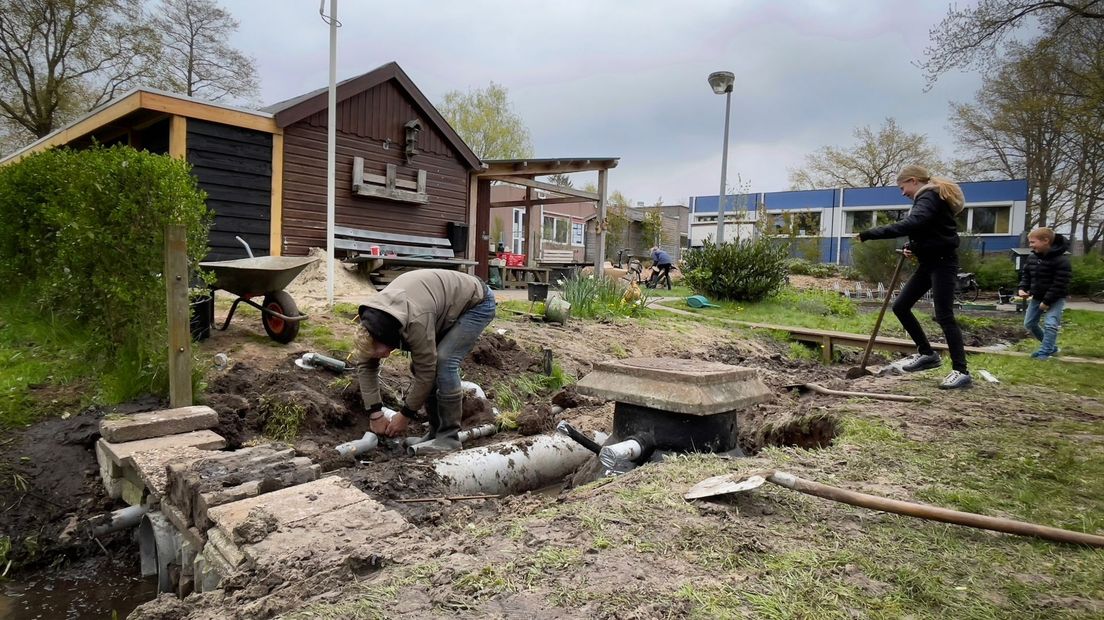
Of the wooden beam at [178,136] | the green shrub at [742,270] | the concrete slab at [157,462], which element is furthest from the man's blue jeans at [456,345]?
the green shrub at [742,270]

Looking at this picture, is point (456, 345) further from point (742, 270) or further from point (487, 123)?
point (487, 123)

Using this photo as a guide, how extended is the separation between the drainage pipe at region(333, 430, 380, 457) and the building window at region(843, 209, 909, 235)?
3282 cm

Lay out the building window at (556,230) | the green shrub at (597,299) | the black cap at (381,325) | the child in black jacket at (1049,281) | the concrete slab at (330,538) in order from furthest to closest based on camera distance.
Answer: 1. the building window at (556,230)
2. the green shrub at (597,299)
3. the child in black jacket at (1049,281)
4. the black cap at (381,325)
5. the concrete slab at (330,538)

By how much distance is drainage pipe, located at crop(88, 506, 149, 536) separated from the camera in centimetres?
315

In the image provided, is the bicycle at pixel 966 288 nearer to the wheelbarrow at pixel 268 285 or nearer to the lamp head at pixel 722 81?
the lamp head at pixel 722 81

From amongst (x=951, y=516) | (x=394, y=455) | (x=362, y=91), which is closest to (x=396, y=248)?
(x=362, y=91)

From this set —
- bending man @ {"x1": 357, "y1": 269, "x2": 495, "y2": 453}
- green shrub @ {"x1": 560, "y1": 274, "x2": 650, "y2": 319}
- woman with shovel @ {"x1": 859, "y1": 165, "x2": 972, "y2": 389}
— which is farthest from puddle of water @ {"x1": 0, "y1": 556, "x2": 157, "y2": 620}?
green shrub @ {"x1": 560, "y1": 274, "x2": 650, "y2": 319}

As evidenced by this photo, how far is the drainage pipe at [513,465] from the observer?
3.72 m

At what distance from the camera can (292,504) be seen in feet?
8.27

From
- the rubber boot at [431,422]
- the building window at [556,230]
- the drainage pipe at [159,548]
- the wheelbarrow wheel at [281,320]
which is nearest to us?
the drainage pipe at [159,548]

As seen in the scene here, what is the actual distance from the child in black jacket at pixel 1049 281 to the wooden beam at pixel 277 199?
34.2 feet

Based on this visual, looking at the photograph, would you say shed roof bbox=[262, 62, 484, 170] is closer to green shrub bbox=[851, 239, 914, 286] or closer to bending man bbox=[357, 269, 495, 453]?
bending man bbox=[357, 269, 495, 453]

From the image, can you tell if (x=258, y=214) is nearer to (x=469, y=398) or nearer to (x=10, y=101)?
(x=469, y=398)

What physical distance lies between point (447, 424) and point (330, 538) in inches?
84.6
